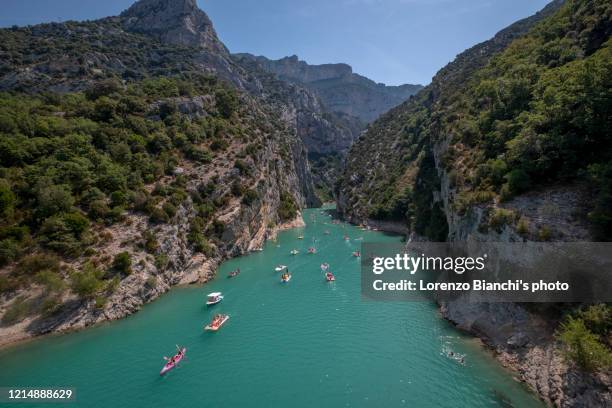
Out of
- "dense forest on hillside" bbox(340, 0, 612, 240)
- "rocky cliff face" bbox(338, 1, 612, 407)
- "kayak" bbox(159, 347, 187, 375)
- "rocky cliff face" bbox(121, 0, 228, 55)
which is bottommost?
"kayak" bbox(159, 347, 187, 375)

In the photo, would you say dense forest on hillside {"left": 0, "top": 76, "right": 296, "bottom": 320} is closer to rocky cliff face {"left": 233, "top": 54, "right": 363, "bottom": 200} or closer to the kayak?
the kayak

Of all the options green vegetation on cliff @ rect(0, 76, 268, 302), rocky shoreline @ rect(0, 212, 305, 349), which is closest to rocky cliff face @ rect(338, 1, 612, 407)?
rocky shoreline @ rect(0, 212, 305, 349)

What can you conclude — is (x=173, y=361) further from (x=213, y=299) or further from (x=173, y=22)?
(x=173, y=22)

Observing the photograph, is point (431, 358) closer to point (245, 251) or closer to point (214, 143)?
point (245, 251)

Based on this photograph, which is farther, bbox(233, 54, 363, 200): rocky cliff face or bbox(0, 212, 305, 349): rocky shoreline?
bbox(233, 54, 363, 200): rocky cliff face

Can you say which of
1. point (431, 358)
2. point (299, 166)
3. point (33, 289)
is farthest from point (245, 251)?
point (299, 166)

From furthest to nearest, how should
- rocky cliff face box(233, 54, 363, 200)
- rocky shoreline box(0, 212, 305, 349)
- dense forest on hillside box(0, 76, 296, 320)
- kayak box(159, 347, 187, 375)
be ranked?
rocky cliff face box(233, 54, 363, 200) → dense forest on hillside box(0, 76, 296, 320) → rocky shoreline box(0, 212, 305, 349) → kayak box(159, 347, 187, 375)

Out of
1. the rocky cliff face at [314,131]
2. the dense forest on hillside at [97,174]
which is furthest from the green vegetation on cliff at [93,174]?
the rocky cliff face at [314,131]

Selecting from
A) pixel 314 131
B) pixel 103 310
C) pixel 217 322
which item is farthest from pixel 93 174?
pixel 314 131
